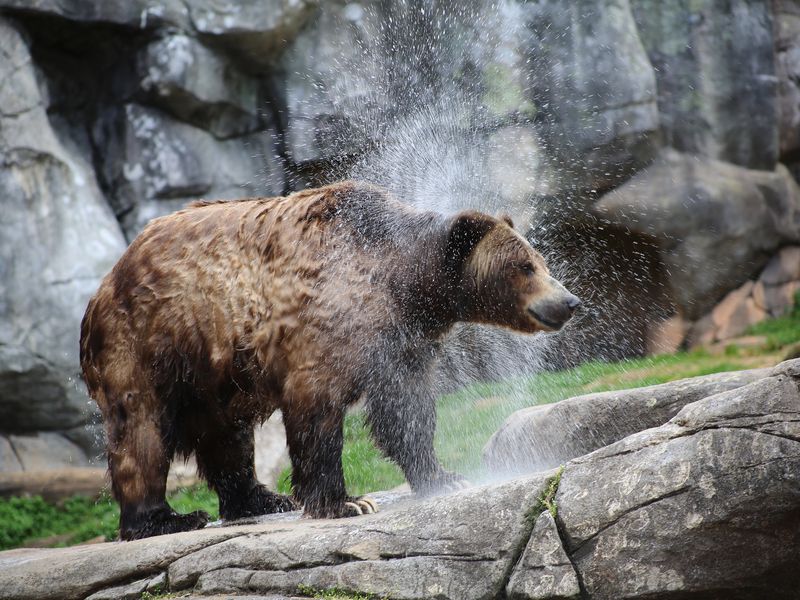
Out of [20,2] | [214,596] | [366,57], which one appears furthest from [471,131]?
[214,596]

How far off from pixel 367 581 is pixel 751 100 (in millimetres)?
10093

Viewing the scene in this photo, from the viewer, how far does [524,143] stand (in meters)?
11.3

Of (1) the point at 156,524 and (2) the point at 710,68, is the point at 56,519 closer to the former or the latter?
(1) the point at 156,524

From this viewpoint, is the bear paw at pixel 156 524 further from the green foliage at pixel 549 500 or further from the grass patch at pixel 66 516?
the grass patch at pixel 66 516

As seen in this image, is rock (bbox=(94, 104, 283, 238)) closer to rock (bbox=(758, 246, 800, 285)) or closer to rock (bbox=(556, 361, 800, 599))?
rock (bbox=(758, 246, 800, 285))

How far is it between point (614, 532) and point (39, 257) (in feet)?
26.2

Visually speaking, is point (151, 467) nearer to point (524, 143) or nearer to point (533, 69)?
point (524, 143)

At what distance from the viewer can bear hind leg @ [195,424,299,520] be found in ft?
20.6

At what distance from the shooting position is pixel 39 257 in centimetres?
1013

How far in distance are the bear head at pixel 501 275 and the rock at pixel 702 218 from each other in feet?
20.2

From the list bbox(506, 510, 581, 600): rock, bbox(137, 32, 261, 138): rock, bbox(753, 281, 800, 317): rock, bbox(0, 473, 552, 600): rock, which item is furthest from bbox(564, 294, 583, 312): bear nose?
bbox(753, 281, 800, 317): rock

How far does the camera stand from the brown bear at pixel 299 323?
5.29 metres

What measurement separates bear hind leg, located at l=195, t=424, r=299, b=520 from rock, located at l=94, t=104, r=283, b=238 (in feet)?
16.2

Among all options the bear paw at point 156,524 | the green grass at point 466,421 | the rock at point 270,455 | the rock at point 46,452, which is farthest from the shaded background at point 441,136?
the bear paw at point 156,524
